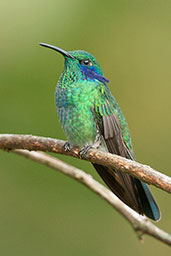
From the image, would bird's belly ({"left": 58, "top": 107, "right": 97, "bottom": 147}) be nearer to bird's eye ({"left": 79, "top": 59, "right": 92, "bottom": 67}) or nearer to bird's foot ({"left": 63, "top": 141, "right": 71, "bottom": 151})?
bird's foot ({"left": 63, "top": 141, "right": 71, "bottom": 151})

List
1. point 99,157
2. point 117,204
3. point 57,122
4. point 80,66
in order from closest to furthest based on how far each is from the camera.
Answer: point 99,157 < point 117,204 < point 80,66 < point 57,122

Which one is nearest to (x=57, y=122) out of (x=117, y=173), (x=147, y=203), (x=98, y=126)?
(x=98, y=126)

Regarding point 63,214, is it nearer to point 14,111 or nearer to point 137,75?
point 14,111

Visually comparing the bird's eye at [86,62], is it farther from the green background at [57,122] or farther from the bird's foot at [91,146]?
the green background at [57,122]

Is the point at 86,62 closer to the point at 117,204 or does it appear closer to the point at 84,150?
the point at 84,150

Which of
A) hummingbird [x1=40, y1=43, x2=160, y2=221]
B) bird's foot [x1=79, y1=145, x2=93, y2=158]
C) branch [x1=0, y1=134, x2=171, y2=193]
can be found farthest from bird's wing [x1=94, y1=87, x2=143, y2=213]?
branch [x1=0, y1=134, x2=171, y2=193]
